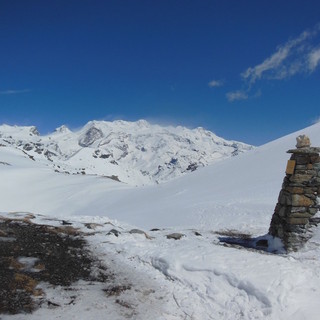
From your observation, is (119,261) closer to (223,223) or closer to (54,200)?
(223,223)

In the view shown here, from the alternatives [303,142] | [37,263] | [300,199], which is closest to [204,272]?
[37,263]

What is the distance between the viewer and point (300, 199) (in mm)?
13727

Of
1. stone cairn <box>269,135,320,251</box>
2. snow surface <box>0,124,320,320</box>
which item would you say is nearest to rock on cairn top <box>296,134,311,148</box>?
stone cairn <box>269,135,320,251</box>

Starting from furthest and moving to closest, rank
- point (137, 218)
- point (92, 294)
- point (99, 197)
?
1. point (99, 197)
2. point (137, 218)
3. point (92, 294)

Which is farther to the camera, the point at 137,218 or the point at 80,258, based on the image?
the point at 137,218

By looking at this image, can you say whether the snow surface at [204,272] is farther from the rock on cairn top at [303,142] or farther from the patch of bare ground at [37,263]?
the rock on cairn top at [303,142]

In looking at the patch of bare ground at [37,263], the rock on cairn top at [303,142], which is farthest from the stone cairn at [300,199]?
the patch of bare ground at [37,263]

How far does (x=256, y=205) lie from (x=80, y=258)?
13871 mm

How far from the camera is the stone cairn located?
531 inches

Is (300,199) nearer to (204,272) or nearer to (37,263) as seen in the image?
(204,272)

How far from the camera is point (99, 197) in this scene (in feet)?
137

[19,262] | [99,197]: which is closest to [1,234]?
[19,262]

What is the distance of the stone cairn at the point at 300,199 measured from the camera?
13492 millimetres

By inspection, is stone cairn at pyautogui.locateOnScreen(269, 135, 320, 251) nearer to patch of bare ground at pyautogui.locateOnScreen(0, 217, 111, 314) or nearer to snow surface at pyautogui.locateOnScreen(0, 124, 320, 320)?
snow surface at pyautogui.locateOnScreen(0, 124, 320, 320)
